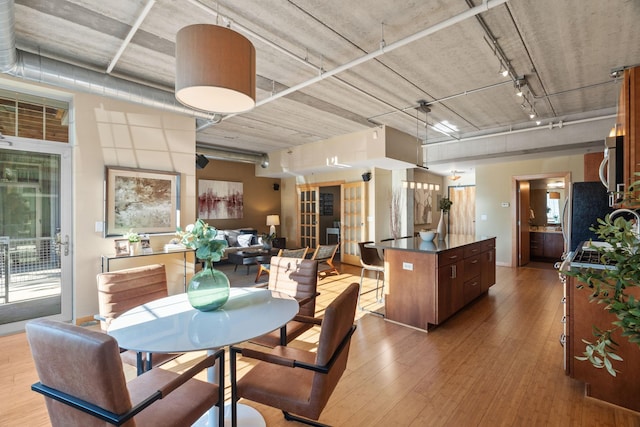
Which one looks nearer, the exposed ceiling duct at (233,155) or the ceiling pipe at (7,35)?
the ceiling pipe at (7,35)

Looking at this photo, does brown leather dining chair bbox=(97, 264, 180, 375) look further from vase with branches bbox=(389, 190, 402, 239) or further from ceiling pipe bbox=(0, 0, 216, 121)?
vase with branches bbox=(389, 190, 402, 239)

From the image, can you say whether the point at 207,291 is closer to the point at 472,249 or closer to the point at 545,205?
the point at 472,249

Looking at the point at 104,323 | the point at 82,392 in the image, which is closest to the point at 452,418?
the point at 82,392

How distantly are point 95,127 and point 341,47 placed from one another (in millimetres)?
3087

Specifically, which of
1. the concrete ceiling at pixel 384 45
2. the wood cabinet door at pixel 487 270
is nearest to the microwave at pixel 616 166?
the concrete ceiling at pixel 384 45

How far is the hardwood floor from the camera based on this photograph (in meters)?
2.00

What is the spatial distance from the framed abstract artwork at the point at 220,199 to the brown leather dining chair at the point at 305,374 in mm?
6717

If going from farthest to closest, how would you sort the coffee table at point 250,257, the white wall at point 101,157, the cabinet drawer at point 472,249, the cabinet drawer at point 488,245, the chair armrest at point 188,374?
the coffee table at point 250,257
the cabinet drawer at point 488,245
the cabinet drawer at point 472,249
the white wall at point 101,157
the chair armrest at point 188,374

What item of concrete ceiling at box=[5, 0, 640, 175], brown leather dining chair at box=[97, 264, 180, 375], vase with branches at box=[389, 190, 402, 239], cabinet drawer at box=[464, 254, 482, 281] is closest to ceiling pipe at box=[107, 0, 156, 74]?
concrete ceiling at box=[5, 0, 640, 175]

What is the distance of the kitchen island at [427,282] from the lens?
3.33 m

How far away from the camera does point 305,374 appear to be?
5.63 feet

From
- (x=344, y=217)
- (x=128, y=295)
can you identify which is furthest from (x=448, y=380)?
(x=344, y=217)

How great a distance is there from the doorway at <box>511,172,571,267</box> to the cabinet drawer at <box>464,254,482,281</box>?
3345mm

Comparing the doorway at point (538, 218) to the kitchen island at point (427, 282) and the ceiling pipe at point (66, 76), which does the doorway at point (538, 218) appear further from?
the ceiling pipe at point (66, 76)
